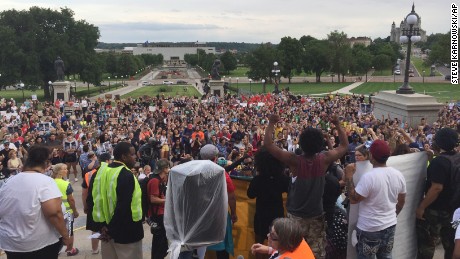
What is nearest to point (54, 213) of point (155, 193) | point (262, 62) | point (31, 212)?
point (31, 212)

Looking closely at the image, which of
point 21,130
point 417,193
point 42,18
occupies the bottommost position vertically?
point 21,130

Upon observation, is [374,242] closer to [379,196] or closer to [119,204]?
[379,196]

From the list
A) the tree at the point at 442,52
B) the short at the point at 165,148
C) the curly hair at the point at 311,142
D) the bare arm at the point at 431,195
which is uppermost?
the tree at the point at 442,52

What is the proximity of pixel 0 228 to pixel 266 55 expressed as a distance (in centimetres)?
8572

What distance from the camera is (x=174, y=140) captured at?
16797mm

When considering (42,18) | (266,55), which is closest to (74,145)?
(42,18)

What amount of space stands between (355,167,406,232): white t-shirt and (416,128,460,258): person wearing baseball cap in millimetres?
475

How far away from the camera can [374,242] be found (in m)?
5.04

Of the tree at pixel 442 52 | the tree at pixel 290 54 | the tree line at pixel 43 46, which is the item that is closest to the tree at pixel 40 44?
the tree line at pixel 43 46

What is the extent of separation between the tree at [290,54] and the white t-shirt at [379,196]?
89118mm

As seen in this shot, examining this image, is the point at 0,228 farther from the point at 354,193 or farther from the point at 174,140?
the point at 174,140

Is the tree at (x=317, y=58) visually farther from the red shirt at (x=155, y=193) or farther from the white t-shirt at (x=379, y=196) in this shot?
the white t-shirt at (x=379, y=196)

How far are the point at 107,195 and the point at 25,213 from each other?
0.95 metres

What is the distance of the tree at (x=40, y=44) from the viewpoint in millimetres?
57312
